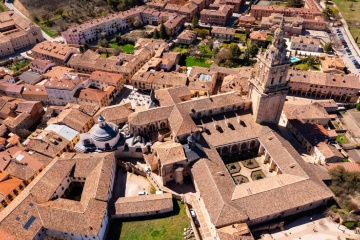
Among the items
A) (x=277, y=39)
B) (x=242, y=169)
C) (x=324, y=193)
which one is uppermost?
(x=277, y=39)

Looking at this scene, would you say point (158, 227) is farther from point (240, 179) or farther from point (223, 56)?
point (223, 56)

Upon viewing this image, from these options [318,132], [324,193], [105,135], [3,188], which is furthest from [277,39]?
[3,188]

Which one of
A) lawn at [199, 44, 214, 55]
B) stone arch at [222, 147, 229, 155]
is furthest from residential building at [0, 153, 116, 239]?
lawn at [199, 44, 214, 55]

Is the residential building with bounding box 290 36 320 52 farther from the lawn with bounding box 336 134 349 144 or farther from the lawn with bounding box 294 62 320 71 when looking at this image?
the lawn with bounding box 336 134 349 144

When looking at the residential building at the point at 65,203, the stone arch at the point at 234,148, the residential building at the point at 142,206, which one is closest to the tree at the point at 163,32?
the stone arch at the point at 234,148

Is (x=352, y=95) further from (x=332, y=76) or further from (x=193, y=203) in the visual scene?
(x=193, y=203)

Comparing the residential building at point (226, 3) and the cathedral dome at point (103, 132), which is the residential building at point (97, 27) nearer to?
the residential building at point (226, 3)
